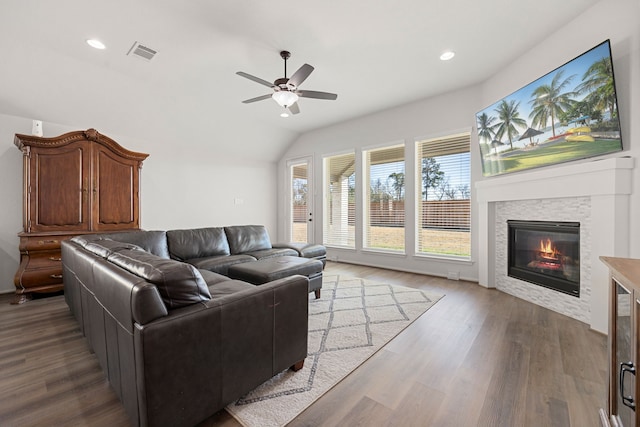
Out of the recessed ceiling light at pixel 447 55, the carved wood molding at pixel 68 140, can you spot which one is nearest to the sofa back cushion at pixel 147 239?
the carved wood molding at pixel 68 140

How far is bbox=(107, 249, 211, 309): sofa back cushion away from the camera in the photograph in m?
1.22

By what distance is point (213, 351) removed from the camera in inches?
51.2

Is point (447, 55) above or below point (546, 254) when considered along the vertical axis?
above

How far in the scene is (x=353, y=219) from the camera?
217 inches

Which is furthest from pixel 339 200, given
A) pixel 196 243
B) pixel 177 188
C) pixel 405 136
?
pixel 177 188

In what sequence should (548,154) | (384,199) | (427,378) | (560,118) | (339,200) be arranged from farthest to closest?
(339,200) < (384,199) < (548,154) < (560,118) < (427,378)

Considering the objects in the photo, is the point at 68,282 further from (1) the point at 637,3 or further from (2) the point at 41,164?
(1) the point at 637,3

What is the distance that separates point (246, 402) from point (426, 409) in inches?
39.9

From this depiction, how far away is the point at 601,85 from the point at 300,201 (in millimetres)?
5144

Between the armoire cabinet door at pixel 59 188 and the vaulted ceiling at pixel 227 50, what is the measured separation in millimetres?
782

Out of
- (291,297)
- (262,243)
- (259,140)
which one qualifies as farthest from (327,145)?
(291,297)

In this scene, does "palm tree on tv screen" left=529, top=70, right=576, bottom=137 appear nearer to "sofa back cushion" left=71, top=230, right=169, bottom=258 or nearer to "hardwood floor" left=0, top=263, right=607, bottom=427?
"hardwood floor" left=0, top=263, right=607, bottom=427

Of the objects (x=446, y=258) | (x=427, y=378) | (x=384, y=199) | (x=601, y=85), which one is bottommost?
(x=427, y=378)

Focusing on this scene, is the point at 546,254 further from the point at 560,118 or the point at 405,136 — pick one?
the point at 405,136
